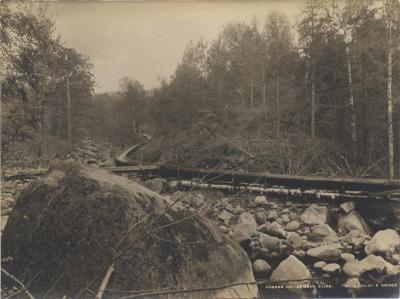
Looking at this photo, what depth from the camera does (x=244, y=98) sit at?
10.2 ft

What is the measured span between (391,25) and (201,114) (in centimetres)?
180

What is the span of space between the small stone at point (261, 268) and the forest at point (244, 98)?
713 millimetres

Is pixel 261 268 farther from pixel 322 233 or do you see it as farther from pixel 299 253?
pixel 322 233

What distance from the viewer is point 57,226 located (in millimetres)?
2162

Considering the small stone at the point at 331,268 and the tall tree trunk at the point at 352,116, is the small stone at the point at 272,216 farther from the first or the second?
the tall tree trunk at the point at 352,116

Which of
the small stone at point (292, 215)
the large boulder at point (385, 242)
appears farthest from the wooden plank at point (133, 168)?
the large boulder at point (385, 242)

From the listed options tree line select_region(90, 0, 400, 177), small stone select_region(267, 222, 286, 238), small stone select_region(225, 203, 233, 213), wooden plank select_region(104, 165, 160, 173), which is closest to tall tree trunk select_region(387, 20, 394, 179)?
tree line select_region(90, 0, 400, 177)

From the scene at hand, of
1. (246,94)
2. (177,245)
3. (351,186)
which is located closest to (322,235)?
(351,186)

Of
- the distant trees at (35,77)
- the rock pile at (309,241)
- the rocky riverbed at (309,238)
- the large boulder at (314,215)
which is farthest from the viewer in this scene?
the large boulder at (314,215)

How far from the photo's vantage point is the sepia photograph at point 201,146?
7.20 feet

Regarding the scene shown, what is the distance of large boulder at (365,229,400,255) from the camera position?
2.90 metres

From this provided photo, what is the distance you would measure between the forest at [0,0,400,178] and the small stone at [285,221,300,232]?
454 millimetres

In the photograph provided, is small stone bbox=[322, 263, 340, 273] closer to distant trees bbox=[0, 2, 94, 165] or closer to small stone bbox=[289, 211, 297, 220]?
small stone bbox=[289, 211, 297, 220]

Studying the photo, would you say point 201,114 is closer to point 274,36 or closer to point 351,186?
point 274,36
